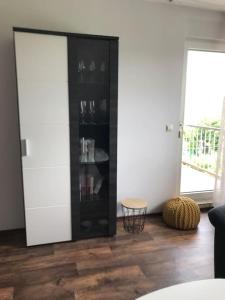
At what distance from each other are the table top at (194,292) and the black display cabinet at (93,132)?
1.67 metres

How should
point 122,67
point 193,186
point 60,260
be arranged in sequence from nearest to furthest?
point 60,260 < point 122,67 < point 193,186

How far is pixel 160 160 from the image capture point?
3.23 meters

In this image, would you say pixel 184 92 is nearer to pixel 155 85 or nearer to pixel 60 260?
pixel 155 85

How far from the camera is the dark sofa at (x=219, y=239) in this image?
1636mm

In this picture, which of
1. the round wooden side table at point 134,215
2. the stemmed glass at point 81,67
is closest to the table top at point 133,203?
the round wooden side table at point 134,215

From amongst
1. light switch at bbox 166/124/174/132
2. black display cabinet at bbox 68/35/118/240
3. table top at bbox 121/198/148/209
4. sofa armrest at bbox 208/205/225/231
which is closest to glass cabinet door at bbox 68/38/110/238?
black display cabinet at bbox 68/35/118/240

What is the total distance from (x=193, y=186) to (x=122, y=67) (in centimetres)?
220

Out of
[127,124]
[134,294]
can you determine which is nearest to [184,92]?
[127,124]

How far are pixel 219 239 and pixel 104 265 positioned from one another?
109 centimetres

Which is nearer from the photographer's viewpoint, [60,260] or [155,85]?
[60,260]

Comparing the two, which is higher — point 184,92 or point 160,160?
point 184,92

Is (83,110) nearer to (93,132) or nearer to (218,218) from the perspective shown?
(93,132)

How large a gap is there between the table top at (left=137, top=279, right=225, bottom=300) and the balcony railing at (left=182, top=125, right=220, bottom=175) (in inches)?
133

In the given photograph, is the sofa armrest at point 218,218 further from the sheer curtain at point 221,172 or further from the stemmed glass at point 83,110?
the sheer curtain at point 221,172
